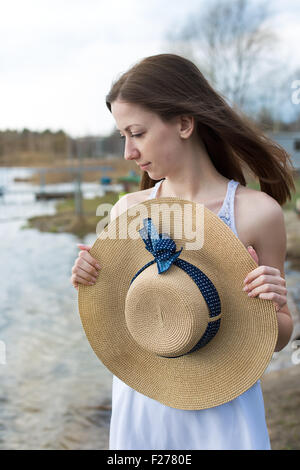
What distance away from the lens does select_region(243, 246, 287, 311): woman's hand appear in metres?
1.14

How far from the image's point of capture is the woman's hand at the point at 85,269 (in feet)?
4.29

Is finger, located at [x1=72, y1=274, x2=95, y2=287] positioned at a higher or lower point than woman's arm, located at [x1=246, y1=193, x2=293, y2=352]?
lower

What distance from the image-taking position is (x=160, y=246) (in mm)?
1191

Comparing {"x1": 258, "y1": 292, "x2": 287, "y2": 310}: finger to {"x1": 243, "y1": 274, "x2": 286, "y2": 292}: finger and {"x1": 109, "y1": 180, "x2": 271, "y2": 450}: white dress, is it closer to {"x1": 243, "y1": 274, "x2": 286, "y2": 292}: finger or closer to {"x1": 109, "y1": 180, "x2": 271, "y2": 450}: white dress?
{"x1": 243, "y1": 274, "x2": 286, "y2": 292}: finger

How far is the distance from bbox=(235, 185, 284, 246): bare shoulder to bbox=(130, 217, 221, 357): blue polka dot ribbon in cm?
18

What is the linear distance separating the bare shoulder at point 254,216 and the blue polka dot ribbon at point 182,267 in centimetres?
18

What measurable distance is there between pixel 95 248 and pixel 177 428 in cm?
46

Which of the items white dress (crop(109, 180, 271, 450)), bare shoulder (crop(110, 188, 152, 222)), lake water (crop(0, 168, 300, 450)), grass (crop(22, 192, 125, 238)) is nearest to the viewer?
white dress (crop(109, 180, 271, 450))

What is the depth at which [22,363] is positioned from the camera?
4543 millimetres

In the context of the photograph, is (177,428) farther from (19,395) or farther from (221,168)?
(19,395)

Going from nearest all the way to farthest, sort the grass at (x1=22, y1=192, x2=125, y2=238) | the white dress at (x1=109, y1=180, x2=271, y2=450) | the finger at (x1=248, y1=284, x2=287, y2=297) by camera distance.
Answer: the finger at (x1=248, y1=284, x2=287, y2=297) → the white dress at (x1=109, y1=180, x2=271, y2=450) → the grass at (x1=22, y1=192, x2=125, y2=238)

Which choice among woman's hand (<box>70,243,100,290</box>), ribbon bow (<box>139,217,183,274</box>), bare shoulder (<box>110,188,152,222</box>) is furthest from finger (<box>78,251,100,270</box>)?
bare shoulder (<box>110,188,152,222</box>)

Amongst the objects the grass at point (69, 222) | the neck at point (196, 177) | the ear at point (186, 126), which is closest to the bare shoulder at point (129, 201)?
the neck at point (196, 177)
